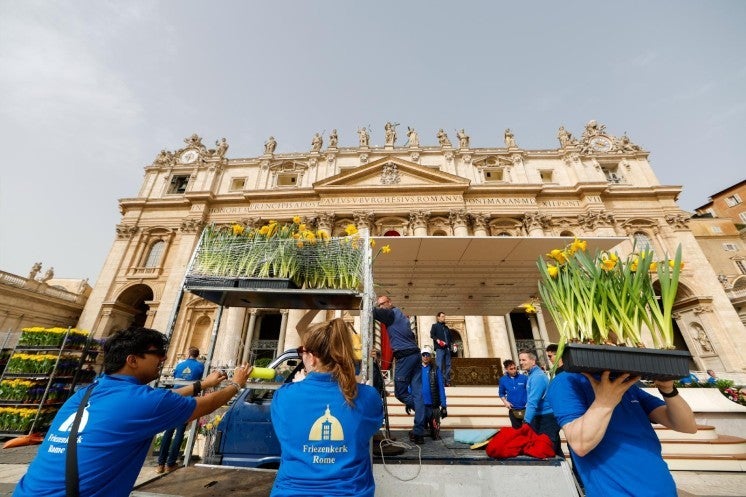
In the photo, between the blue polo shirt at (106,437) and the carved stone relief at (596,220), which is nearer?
the blue polo shirt at (106,437)

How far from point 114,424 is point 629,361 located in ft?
9.85

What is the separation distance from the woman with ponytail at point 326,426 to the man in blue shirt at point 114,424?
81 cm

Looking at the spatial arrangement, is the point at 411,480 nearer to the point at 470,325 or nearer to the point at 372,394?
the point at 372,394

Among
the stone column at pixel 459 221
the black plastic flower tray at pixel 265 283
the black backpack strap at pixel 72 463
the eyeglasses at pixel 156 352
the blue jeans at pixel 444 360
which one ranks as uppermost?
the stone column at pixel 459 221

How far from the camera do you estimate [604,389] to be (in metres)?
1.58

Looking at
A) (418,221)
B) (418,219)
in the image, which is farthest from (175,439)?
(418,219)

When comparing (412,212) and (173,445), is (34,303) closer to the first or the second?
(173,445)

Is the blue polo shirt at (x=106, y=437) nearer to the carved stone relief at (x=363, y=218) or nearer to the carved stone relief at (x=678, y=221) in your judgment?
the carved stone relief at (x=363, y=218)

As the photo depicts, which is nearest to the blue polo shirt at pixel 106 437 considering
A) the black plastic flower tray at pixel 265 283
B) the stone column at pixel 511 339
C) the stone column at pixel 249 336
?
the black plastic flower tray at pixel 265 283

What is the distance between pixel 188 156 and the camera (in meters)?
29.5

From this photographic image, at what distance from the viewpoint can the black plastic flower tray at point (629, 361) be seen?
1.54m

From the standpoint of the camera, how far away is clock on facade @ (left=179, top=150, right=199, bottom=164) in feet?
95.7

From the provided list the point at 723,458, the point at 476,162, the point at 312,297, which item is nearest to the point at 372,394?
the point at 312,297

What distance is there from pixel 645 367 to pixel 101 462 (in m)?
3.13
